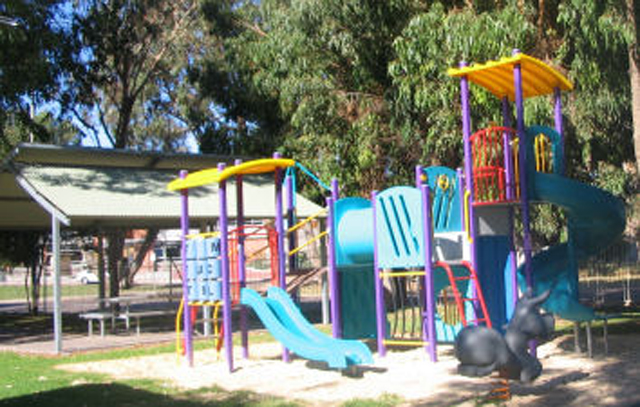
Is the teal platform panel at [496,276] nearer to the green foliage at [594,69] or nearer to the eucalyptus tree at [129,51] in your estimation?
the green foliage at [594,69]

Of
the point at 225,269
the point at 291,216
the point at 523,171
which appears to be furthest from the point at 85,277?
the point at 523,171

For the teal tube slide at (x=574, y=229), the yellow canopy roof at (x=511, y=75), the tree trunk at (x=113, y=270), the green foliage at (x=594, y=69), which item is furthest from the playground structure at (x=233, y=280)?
the tree trunk at (x=113, y=270)

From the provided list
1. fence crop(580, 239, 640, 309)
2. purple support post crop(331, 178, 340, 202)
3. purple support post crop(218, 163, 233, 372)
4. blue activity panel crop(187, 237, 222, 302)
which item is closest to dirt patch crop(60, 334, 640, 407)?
purple support post crop(218, 163, 233, 372)

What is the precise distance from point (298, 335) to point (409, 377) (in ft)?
6.01

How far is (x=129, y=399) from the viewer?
8766 millimetres

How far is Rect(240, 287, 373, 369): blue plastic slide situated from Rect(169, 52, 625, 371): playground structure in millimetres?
18

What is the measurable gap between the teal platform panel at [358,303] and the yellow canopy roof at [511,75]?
Result: 356 centimetres

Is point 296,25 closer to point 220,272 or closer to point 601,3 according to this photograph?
point 601,3

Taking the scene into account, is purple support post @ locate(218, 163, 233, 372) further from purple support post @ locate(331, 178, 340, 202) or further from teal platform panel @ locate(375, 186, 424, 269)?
teal platform panel @ locate(375, 186, 424, 269)

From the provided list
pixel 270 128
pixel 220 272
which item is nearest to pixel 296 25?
pixel 270 128

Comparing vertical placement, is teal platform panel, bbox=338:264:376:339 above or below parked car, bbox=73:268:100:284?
below

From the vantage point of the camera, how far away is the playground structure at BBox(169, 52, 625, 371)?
1063 centimetres

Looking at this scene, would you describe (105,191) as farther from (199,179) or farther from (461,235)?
(461,235)

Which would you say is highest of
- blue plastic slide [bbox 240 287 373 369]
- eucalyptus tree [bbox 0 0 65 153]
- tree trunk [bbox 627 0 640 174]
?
eucalyptus tree [bbox 0 0 65 153]
